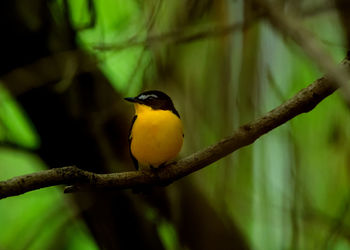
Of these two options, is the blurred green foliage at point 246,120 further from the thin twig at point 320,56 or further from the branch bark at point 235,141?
the thin twig at point 320,56

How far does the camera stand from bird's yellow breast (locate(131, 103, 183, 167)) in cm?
157

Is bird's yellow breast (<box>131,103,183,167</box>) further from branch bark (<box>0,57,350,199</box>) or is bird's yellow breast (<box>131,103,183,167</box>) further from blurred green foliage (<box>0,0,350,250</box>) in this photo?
blurred green foliage (<box>0,0,350,250</box>)

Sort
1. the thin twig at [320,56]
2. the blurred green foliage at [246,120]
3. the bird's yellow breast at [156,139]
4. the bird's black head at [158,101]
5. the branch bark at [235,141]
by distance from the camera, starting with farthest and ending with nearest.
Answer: the blurred green foliage at [246,120]
the bird's black head at [158,101]
the bird's yellow breast at [156,139]
the branch bark at [235,141]
the thin twig at [320,56]

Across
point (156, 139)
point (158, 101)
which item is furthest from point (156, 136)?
point (158, 101)

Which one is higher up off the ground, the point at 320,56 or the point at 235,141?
the point at 235,141

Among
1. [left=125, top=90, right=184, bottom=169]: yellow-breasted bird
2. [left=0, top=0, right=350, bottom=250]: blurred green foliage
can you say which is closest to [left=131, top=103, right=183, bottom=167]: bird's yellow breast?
[left=125, top=90, right=184, bottom=169]: yellow-breasted bird

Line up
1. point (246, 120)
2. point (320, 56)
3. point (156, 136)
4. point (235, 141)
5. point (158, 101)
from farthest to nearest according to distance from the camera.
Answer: point (246, 120), point (158, 101), point (156, 136), point (235, 141), point (320, 56)

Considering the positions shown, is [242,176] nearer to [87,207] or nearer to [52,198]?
[87,207]

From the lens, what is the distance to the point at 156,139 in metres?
1.60

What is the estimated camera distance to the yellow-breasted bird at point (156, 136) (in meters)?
1.58

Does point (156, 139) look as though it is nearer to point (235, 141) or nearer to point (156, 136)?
point (156, 136)

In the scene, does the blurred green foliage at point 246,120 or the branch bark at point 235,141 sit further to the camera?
the blurred green foliage at point 246,120

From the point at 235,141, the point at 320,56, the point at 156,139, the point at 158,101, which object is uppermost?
the point at 158,101

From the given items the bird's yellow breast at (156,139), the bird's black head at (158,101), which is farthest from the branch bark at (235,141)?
the bird's black head at (158,101)
